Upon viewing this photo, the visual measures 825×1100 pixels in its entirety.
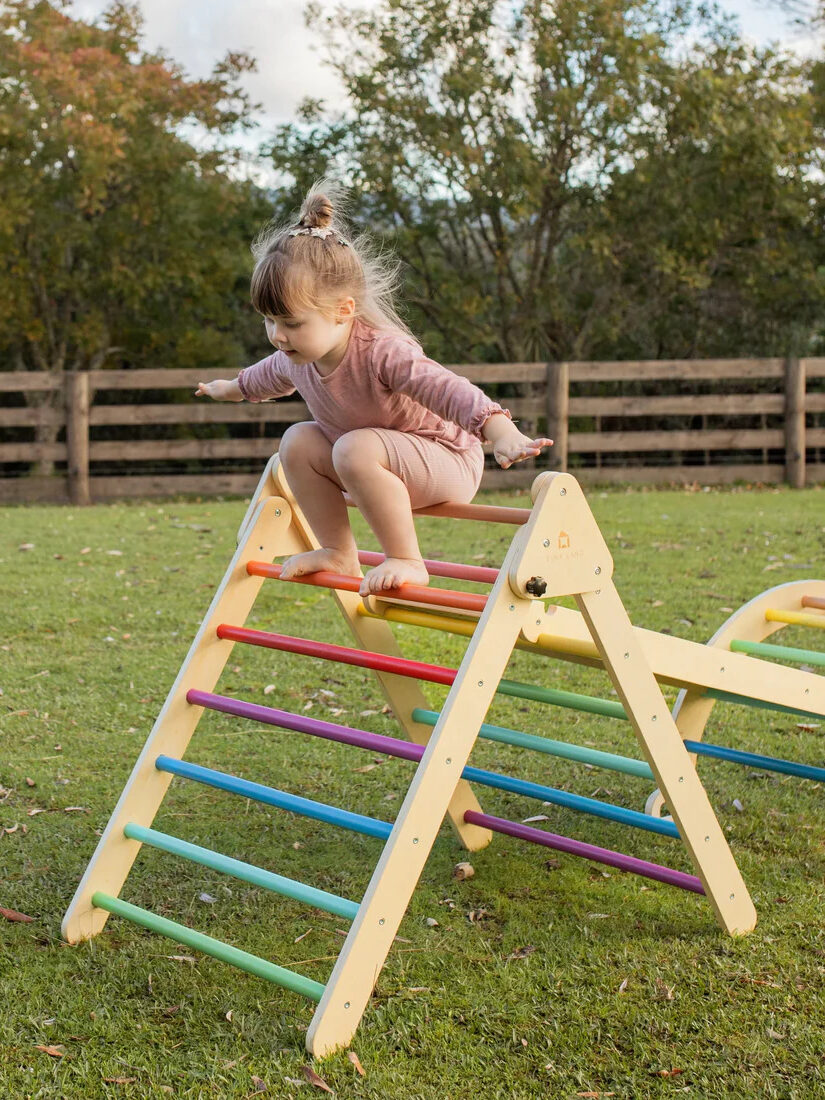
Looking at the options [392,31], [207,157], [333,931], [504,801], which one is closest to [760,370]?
[392,31]

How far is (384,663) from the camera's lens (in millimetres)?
2490

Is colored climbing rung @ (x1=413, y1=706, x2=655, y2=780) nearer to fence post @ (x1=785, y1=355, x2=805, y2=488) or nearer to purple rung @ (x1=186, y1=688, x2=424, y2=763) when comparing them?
purple rung @ (x1=186, y1=688, x2=424, y2=763)

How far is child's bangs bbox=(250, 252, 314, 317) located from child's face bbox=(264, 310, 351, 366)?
22mm

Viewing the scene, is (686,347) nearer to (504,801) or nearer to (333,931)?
(504,801)

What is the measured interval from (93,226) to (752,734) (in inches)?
439

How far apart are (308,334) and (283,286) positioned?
0.39ft

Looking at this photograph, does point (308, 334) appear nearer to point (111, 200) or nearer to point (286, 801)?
point (286, 801)

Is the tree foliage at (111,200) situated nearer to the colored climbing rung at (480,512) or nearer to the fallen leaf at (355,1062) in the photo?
the colored climbing rung at (480,512)

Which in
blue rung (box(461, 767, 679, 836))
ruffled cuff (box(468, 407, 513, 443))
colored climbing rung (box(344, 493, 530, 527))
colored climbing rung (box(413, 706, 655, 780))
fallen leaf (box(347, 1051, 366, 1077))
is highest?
ruffled cuff (box(468, 407, 513, 443))

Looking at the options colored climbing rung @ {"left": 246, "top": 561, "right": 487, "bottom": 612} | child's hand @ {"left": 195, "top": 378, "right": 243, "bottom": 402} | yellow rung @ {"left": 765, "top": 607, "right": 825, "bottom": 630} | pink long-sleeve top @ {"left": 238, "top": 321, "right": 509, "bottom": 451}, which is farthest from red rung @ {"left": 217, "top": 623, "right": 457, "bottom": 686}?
yellow rung @ {"left": 765, "top": 607, "right": 825, "bottom": 630}

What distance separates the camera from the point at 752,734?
13.7 feet

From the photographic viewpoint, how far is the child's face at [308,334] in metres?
2.57

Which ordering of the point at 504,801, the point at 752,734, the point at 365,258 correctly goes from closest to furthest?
the point at 365,258 → the point at 504,801 → the point at 752,734

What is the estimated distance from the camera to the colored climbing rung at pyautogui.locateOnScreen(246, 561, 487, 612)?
236 centimetres
